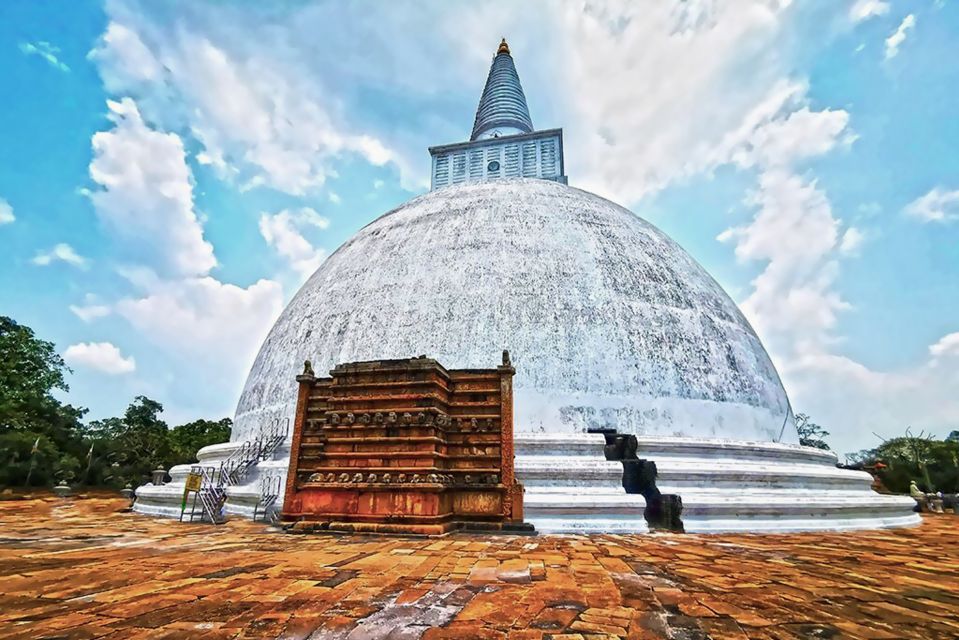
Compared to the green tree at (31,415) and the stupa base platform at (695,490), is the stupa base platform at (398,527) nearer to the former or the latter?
the stupa base platform at (695,490)

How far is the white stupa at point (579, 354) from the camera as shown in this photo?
7.08m

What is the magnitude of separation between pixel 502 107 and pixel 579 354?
49.8ft

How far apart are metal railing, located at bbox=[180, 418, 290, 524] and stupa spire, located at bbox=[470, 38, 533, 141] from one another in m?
14.6

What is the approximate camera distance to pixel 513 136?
17.4 m

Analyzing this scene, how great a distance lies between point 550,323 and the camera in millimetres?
8195

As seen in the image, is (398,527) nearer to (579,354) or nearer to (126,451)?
(579,354)

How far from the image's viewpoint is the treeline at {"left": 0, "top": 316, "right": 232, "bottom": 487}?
17.2 m

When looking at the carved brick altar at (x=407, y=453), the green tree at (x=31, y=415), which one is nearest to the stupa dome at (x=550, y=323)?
the carved brick altar at (x=407, y=453)

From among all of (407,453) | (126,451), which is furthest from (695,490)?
(126,451)

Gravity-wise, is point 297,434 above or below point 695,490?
above

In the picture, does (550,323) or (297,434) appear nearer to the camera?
(297,434)

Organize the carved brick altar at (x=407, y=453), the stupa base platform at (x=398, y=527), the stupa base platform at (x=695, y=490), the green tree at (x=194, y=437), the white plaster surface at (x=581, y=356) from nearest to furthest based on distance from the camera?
the stupa base platform at (x=398, y=527)
the carved brick altar at (x=407, y=453)
the stupa base platform at (x=695, y=490)
the white plaster surface at (x=581, y=356)
the green tree at (x=194, y=437)

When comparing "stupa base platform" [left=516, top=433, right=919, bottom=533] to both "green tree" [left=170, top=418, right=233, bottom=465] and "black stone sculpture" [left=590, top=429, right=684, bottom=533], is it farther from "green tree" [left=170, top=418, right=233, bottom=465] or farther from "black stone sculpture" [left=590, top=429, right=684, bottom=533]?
"green tree" [left=170, top=418, right=233, bottom=465]

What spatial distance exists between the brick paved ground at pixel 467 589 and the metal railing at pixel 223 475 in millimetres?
2011
